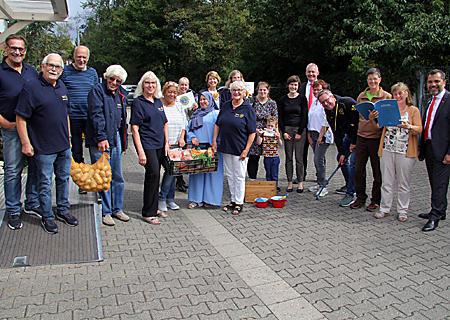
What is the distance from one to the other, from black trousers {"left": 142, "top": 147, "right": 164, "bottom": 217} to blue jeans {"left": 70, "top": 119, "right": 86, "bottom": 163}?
3.55 ft

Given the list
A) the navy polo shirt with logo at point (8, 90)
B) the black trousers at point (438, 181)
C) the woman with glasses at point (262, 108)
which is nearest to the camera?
the navy polo shirt with logo at point (8, 90)

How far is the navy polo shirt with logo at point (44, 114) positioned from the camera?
450 centimetres

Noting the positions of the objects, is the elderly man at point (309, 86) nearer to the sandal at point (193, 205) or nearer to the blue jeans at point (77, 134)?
the sandal at point (193, 205)

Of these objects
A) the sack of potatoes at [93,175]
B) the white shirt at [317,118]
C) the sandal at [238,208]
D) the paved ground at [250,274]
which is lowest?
the paved ground at [250,274]

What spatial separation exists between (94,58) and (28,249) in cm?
4600

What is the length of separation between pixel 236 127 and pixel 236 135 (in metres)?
0.13

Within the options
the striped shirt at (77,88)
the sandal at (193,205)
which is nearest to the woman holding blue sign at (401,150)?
the sandal at (193,205)

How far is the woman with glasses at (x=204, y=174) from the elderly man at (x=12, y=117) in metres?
2.56

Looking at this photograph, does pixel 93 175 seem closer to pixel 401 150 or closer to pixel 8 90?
pixel 8 90

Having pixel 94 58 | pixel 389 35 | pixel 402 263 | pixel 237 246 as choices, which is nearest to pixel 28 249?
pixel 237 246

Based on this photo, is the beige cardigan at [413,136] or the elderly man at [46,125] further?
the beige cardigan at [413,136]

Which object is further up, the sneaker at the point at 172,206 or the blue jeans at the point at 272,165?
the blue jeans at the point at 272,165

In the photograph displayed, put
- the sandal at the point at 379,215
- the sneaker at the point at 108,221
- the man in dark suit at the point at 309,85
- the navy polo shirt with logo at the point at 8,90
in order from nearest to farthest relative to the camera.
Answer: the navy polo shirt with logo at the point at 8,90
the sneaker at the point at 108,221
the sandal at the point at 379,215
the man in dark suit at the point at 309,85

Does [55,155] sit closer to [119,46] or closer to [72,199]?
[72,199]
